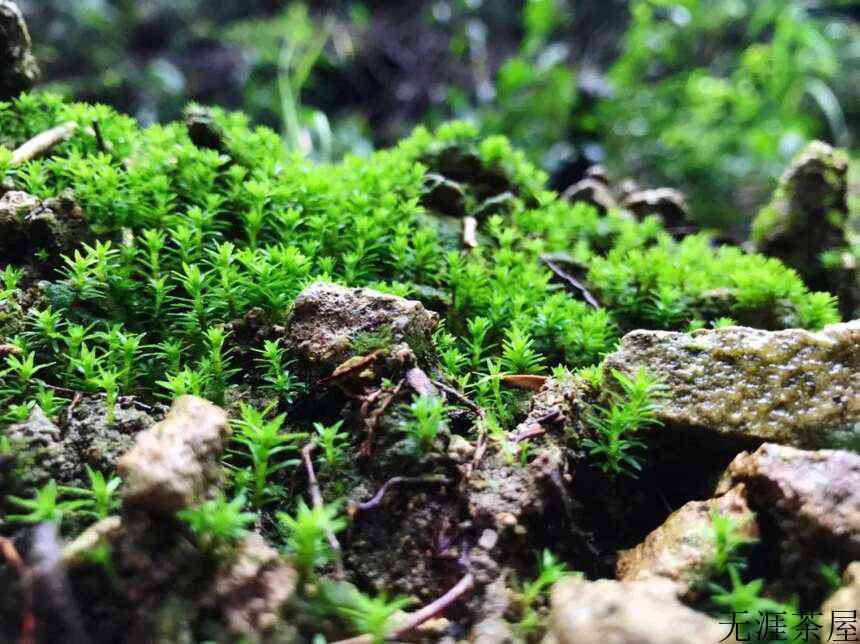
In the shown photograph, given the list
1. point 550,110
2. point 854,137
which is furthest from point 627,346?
point 854,137

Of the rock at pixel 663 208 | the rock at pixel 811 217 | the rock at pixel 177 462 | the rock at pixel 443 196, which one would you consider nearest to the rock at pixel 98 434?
the rock at pixel 177 462

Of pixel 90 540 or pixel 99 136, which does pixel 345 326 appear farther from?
pixel 99 136

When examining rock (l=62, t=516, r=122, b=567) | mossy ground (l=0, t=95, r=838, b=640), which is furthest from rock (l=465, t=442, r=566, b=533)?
rock (l=62, t=516, r=122, b=567)

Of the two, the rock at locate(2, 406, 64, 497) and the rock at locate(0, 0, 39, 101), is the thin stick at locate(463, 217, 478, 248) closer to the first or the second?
the rock at locate(2, 406, 64, 497)

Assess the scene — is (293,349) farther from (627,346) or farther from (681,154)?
(681,154)

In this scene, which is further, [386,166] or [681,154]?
[681,154]

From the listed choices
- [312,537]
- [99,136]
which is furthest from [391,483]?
[99,136]
